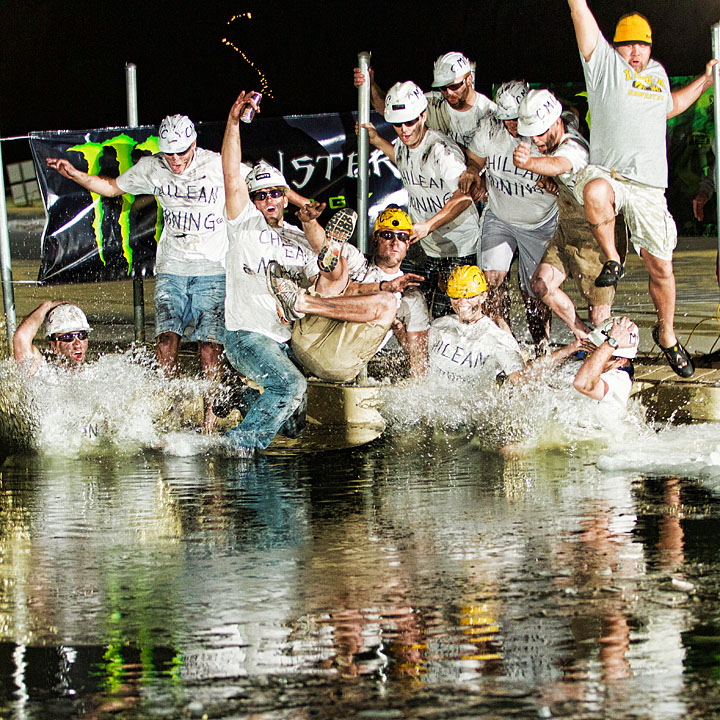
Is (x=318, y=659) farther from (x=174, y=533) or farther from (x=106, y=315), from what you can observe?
(x=106, y=315)

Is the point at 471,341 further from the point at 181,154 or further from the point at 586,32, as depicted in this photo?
the point at 181,154

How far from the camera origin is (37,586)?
550cm

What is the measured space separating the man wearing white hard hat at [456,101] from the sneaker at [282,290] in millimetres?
1780

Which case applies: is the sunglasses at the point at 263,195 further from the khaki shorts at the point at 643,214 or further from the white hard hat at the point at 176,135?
the khaki shorts at the point at 643,214

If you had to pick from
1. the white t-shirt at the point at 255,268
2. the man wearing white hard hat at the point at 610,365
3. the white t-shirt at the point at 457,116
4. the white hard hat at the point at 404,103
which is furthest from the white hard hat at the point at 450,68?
the man wearing white hard hat at the point at 610,365

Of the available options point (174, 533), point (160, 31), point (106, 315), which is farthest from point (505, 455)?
point (160, 31)


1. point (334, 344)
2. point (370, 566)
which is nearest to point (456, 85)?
point (334, 344)

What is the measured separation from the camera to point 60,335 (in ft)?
28.9

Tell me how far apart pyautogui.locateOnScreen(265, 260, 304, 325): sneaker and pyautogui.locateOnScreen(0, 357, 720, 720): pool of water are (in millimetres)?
960

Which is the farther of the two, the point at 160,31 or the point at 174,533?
the point at 160,31

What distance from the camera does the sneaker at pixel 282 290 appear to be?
802 centimetres

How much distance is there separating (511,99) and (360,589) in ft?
13.7

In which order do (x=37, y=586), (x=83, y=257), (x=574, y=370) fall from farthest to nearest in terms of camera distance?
(x=83, y=257) → (x=574, y=370) → (x=37, y=586)

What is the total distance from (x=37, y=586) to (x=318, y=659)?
5.11 ft
